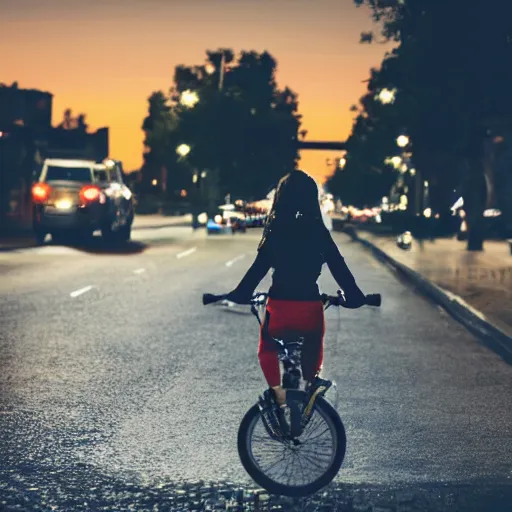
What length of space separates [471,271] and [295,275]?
19127 millimetres

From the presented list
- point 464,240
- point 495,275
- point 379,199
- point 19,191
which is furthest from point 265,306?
point 379,199

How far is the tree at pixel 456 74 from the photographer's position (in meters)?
31.0

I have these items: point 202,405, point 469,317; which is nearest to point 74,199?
point 469,317

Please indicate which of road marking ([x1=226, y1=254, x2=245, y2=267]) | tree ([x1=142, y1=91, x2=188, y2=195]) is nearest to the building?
tree ([x1=142, y1=91, x2=188, y2=195])

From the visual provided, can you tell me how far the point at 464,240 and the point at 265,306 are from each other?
3843cm

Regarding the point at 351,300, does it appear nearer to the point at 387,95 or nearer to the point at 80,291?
the point at 80,291

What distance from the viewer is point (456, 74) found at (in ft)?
107

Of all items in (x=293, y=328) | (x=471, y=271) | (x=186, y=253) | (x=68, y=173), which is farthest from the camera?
(x=68, y=173)

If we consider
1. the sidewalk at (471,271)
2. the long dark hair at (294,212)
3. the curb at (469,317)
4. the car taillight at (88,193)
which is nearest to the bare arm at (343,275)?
the long dark hair at (294,212)

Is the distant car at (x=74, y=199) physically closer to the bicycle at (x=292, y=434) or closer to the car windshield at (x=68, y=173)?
the car windshield at (x=68, y=173)

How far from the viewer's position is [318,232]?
610 cm

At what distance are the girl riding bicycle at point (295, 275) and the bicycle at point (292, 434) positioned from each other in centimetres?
6

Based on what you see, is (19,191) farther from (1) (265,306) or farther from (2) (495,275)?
(1) (265,306)

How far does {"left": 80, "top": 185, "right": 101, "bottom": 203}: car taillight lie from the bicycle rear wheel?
82.4ft
